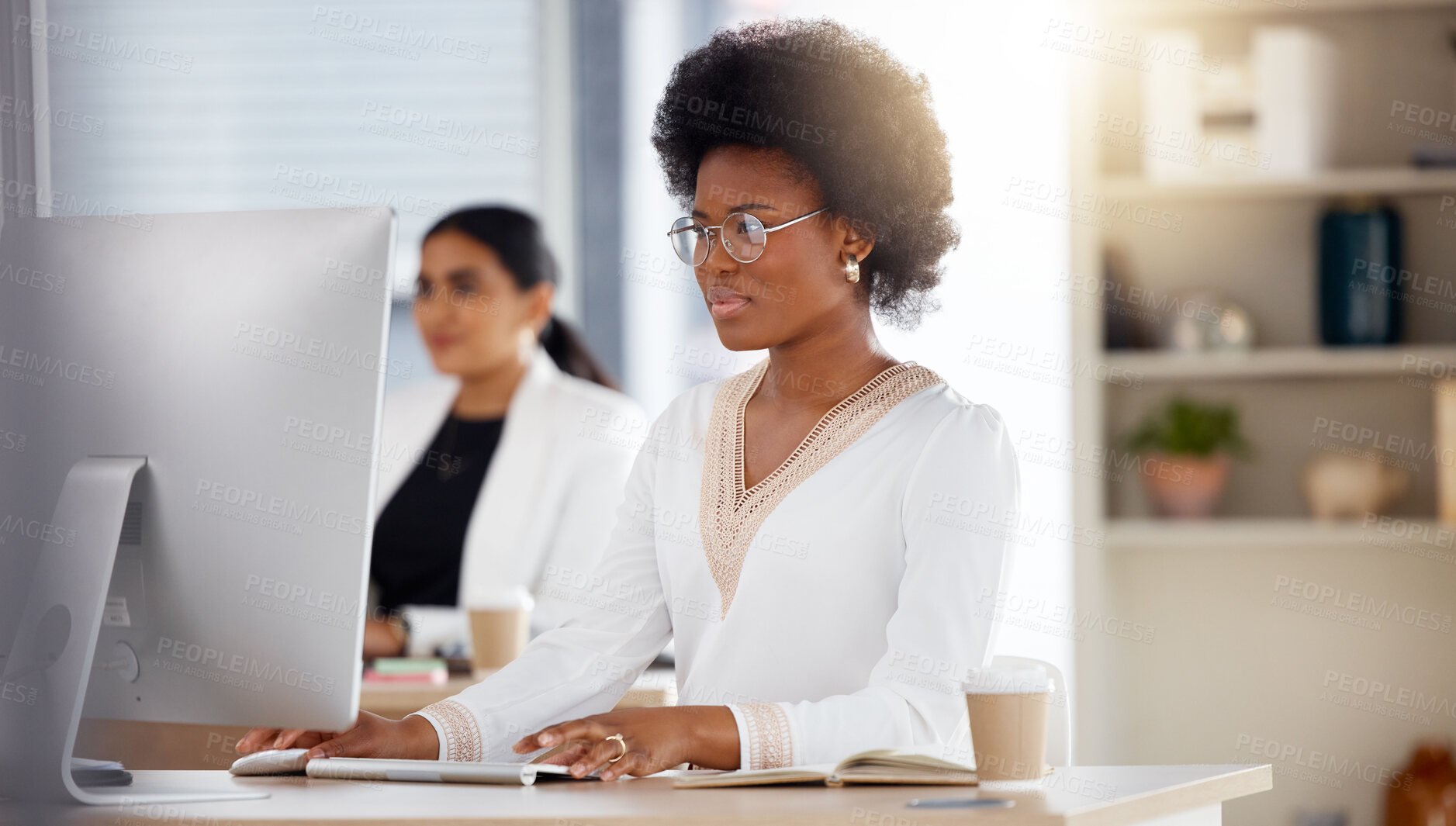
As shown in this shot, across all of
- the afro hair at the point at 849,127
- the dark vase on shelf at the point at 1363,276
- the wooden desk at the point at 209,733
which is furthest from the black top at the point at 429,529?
the dark vase on shelf at the point at 1363,276

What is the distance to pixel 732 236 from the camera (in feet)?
5.41

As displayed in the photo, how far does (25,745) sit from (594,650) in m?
0.68

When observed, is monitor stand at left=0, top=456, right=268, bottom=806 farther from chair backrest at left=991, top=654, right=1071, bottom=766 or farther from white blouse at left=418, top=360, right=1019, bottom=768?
chair backrest at left=991, top=654, right=1071, bottom=766

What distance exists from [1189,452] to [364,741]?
216cm

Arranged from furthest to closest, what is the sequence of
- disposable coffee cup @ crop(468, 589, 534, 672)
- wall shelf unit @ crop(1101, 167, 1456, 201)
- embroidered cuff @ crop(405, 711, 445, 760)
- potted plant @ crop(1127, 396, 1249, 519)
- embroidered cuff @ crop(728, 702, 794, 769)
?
potted plant @ crop(1127, 396, 1249, 519), wall shelf unit @ crop(1101, 167, 1456, 201), disposable coffee cup @ crop(468, 589, 534, 672), embroidered cuff @ crop(405, 711, 445, 760), embroidered cuff @ crop(728, 702, 794, 769)

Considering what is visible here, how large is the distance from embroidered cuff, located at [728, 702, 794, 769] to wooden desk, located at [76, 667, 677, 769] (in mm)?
982

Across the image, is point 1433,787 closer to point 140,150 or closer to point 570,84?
point 570,84

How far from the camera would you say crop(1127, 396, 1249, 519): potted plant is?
307cm

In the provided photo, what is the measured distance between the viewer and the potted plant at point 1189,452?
307 centimetres

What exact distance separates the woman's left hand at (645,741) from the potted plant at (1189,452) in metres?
1.99

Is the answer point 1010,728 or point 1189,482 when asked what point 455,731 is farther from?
point 1189,482

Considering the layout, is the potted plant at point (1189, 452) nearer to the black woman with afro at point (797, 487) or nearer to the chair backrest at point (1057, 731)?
the black woman with afro at point (797, 487)

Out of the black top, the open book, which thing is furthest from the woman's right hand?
the black top

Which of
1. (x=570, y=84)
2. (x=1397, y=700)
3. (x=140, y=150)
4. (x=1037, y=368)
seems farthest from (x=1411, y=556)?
(x=140, y=150)
